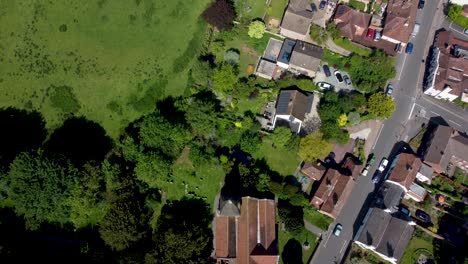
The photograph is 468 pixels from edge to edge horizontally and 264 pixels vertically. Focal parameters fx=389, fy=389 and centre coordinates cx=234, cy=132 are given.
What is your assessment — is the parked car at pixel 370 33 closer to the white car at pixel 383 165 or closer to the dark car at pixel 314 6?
the dark car at pixel 314 6

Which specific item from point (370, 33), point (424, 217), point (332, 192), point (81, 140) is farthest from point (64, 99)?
point (424, 217)

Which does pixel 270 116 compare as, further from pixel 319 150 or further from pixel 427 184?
pixel 427 184

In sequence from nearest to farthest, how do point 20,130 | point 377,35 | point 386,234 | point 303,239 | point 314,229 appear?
point 386,234 → point 303,239 → point 314,229 → point 20,130 → point 377,35

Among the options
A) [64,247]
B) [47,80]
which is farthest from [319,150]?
[47,80]

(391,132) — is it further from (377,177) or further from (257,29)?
(257,29)

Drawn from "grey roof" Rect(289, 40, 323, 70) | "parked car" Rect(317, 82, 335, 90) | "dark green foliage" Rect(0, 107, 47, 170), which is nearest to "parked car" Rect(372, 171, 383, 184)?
"parked car" Rect(317, 82, 335, 90)

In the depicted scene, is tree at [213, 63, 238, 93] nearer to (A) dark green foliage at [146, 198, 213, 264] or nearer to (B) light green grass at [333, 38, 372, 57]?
(A) dark green foliage at [146, 198, 213, 264]
